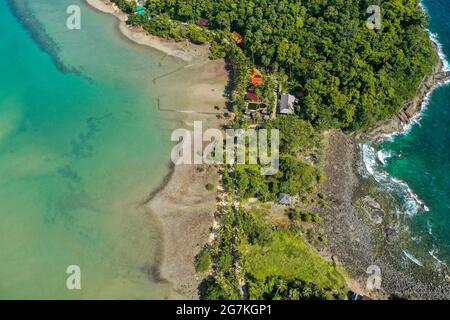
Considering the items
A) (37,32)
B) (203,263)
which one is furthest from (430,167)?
(37,32)

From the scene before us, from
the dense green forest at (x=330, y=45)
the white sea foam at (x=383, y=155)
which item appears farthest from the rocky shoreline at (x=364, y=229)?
the dense green forest at (x=330, y=45)

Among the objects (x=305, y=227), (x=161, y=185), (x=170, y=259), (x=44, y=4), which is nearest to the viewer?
(x=170, y=259)

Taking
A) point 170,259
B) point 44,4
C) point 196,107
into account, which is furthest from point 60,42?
point 170,259

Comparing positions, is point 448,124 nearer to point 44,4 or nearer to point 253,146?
point 253,146

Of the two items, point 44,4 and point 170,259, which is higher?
point 44,4

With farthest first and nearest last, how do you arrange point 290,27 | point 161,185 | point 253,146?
point 290,27, point 253,146, point 161,185

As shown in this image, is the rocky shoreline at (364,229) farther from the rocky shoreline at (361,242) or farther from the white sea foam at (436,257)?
the white sea foam at (436,257)

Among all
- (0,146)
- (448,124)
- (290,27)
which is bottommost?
(0,146)
